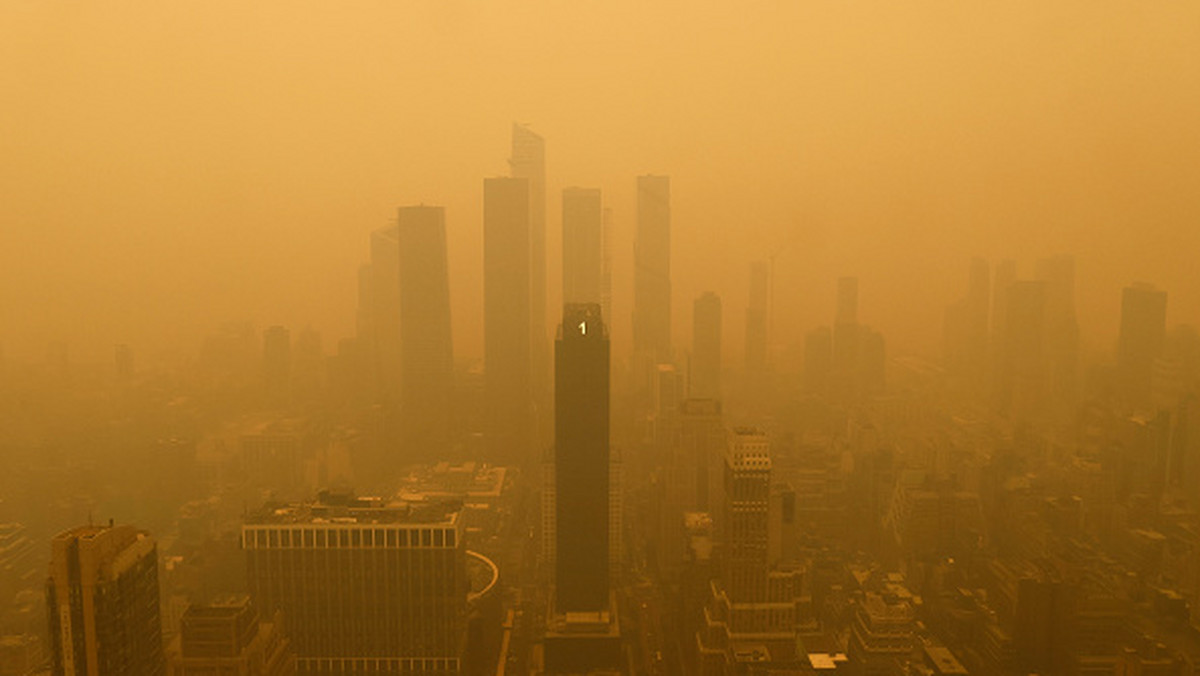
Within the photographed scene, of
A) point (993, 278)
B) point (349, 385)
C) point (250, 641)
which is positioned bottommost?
point (250, 641)

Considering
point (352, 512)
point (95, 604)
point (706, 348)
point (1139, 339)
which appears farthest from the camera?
point (706, 348)

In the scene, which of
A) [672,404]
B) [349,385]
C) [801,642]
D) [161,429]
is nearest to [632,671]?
[801,642]

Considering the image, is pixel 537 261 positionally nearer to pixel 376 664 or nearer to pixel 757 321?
pixel 757 321

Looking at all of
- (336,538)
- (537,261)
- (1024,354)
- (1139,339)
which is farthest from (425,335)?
(1139,339)

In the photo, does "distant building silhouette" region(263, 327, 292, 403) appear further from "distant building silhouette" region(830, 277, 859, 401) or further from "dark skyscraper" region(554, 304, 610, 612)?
"distant building silhouette" region(830, 277, 859, 401)

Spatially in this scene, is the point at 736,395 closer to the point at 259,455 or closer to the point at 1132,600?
the point at 1132,600

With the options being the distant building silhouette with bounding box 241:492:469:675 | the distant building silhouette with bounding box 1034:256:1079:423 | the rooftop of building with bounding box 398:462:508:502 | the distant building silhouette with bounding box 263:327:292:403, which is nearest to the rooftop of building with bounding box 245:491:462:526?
the distant building silhouette with bounding box 241:492:469:675
